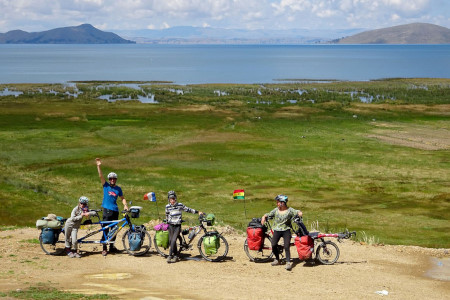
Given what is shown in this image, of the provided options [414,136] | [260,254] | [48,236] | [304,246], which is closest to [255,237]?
[260,254]

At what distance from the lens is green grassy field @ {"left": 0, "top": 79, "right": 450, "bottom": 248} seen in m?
37.9

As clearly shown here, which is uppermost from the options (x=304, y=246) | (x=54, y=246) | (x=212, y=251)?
(x=304, y=246)

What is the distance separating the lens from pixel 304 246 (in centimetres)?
1909

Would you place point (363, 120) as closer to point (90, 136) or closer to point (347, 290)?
point (90, 136)

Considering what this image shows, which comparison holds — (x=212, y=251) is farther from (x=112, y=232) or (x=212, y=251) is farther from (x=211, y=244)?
(x=112, y=232)

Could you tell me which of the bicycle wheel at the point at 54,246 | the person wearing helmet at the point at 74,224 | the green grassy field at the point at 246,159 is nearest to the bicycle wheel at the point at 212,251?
the person wearing helmet at the point at 74,224

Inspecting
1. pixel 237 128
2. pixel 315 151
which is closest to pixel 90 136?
pixel 237 128

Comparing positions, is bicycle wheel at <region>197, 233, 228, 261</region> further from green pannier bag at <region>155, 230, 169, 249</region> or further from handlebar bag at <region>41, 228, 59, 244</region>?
handlebar bag at <region>41, 228, 59, 244</region>

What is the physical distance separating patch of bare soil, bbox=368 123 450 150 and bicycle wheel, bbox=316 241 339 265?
Answer: 49.1 m

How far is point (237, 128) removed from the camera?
78.7m

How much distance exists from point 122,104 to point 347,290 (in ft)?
310

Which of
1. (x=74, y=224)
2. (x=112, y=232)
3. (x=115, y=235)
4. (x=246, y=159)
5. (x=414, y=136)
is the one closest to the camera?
(x=74, y=224)

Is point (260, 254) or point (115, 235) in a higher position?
point (115, 235)

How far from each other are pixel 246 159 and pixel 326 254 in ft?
126
